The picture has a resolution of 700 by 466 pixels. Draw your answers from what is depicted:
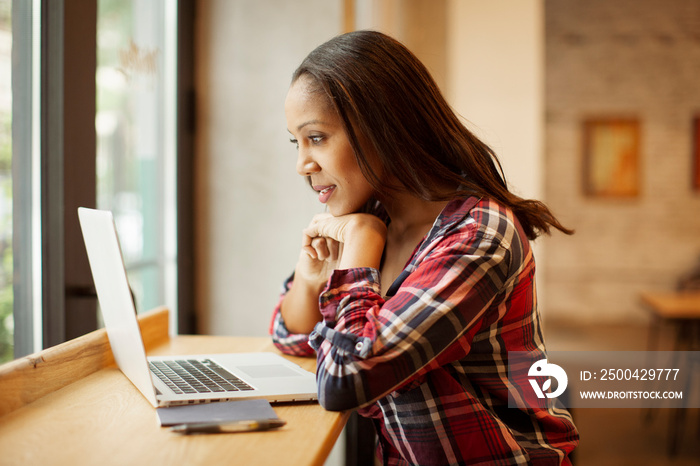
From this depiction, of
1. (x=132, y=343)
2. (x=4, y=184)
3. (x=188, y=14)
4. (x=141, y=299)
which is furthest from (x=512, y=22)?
(x=132, y=343)

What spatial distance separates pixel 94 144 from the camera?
5.48 ft

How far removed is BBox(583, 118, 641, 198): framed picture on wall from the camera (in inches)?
260

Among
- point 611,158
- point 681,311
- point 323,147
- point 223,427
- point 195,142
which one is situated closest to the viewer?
point 223,427

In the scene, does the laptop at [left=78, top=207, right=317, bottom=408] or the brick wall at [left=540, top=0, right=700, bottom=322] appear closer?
the laptop at [left=78, top=207, right=317, bottom=408]

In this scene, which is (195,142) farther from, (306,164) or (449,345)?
(449,345)

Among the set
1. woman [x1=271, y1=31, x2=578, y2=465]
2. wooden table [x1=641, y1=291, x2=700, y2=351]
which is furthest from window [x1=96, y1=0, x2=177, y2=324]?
wooden table [x1=641, y1=291, x2=700, y2=351]

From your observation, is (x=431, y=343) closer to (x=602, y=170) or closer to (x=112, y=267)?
(x=112, y=267)

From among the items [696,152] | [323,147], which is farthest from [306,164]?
[696,152]

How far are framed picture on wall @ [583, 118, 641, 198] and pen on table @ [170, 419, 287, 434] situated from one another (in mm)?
6450

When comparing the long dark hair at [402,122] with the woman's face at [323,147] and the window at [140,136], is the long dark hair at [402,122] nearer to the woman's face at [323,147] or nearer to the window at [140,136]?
the woman's face at [323,147]

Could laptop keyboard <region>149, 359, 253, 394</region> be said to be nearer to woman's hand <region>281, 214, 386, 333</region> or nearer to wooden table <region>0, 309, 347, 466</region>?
wooden table <region>0, 309, 347, 466</region>

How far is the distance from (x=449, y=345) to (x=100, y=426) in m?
0.53

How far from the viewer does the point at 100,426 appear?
89cm

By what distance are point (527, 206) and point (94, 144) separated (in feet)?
3.77
